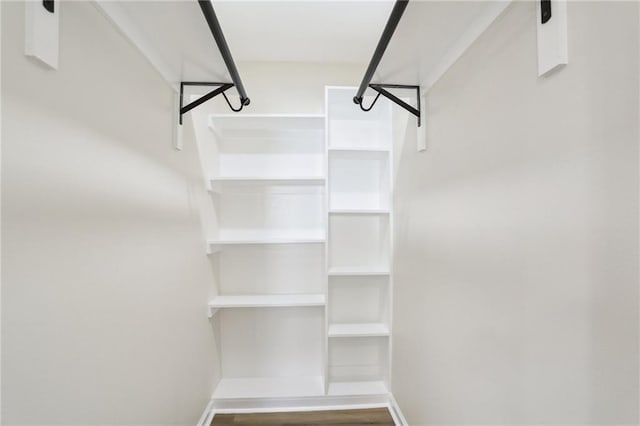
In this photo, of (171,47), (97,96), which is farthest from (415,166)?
(97,96)

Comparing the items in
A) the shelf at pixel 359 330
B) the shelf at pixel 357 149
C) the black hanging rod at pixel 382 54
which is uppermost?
the black hanging rod at pixel 382 54

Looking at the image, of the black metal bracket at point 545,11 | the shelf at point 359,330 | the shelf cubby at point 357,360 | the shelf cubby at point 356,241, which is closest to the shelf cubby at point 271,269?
the shelf cubby at point 356,241

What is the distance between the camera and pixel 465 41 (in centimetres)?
106

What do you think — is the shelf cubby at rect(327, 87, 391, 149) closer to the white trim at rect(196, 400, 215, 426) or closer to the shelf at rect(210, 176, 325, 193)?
the shelf at rect(210, 176, 325, 193)

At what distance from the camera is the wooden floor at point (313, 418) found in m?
1.82

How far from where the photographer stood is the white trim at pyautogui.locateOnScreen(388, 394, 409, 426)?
5.67 feet

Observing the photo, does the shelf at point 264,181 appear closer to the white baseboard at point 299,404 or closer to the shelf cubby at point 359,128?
the shelf cubby at point 359,128

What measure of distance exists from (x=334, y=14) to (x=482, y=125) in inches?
42.6

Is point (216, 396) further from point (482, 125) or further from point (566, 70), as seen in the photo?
point (566, 70)

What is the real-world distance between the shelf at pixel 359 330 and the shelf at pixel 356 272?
36cm

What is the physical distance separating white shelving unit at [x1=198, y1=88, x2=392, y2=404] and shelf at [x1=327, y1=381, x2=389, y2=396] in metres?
0.01

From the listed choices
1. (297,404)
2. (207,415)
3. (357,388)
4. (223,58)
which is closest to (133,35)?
(223,58)

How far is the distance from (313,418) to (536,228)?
1.76 meters

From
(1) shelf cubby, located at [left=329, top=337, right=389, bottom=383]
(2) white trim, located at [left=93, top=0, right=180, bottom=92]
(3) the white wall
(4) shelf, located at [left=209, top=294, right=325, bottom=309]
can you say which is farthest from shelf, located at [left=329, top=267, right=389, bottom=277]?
(2) white trim, located at [left=93, top=0, right=180, bottom=92]
